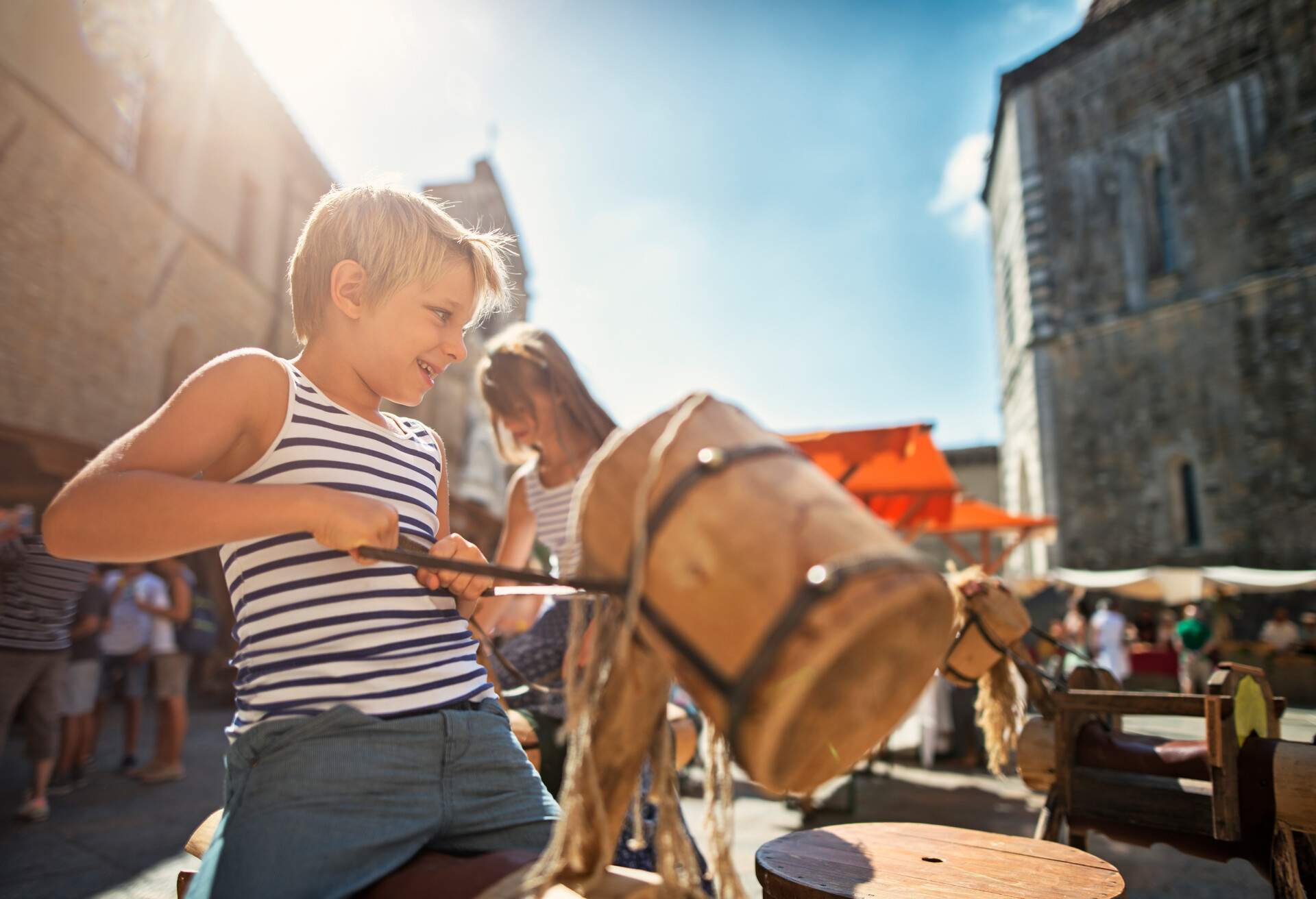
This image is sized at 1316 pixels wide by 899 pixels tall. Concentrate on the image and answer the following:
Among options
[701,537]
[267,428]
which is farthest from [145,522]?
[701,537]

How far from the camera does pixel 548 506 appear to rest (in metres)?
2.71

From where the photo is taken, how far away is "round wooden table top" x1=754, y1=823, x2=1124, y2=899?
65.6 inches

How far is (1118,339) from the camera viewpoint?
17.4 meters

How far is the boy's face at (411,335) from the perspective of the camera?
1354mm

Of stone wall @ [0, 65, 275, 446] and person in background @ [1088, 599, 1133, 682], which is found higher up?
stone wall @ [0, 65, 275, 446]

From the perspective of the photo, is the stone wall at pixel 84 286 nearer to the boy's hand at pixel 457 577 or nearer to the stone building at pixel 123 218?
the stone building at pixel 123 218

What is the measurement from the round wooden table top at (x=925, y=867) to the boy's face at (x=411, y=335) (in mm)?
1303

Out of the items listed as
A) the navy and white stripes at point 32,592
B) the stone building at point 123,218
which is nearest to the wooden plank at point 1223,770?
the navy and white stripes at point 32,592

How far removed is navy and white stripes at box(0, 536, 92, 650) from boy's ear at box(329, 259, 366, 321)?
4188 millimetres

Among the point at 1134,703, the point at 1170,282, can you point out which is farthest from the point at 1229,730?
the point at 1170,282

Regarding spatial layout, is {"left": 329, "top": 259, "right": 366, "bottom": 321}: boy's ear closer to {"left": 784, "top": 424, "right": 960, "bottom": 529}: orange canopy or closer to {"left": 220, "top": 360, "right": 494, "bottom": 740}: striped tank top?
{"left": 220, "top": 360, "right": 494, "bottom": 740}: striped tank top

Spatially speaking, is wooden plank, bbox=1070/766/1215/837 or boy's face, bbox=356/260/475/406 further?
wooden plank, bbox=1070/766/1215/837

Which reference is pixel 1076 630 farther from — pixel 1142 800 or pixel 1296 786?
pixel 1296 786

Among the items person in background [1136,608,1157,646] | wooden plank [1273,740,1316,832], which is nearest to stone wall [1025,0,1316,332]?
person in background [1136,608,1157,646]
